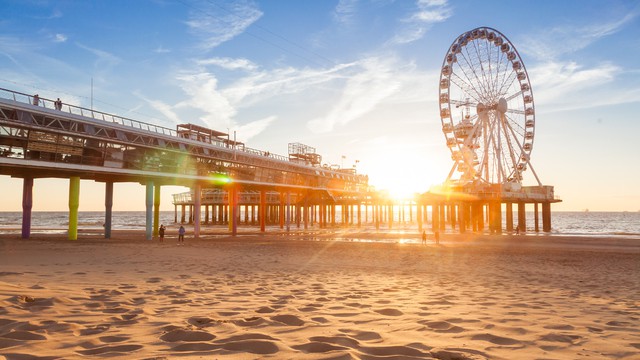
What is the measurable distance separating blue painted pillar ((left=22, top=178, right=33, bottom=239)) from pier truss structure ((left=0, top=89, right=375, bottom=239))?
6 cm

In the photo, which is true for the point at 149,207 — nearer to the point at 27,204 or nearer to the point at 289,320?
the point at 27,204

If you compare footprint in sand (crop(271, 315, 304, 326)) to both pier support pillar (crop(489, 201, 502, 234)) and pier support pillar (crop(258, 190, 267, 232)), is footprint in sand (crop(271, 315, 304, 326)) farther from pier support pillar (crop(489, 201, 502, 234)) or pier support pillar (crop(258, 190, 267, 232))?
pier support pillar (crop(489, 201, 502, 234))

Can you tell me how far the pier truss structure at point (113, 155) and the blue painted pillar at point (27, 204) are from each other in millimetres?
64

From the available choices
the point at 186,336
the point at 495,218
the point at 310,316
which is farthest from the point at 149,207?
the point at 495,218

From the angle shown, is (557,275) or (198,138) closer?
(557,275)

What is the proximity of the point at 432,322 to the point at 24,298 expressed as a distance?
20.9ft

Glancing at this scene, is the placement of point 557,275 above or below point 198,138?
below

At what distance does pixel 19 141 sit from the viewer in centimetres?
2592

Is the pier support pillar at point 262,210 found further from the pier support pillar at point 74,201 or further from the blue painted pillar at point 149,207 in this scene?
the pier support pillar at point 74,201

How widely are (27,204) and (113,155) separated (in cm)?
851

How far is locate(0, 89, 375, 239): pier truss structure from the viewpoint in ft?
85.6

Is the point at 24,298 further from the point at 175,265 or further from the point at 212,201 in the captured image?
the point at 212,201

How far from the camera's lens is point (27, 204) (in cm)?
3275

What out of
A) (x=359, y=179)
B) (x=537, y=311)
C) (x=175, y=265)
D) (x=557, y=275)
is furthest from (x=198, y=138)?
(x=359, y=179)
